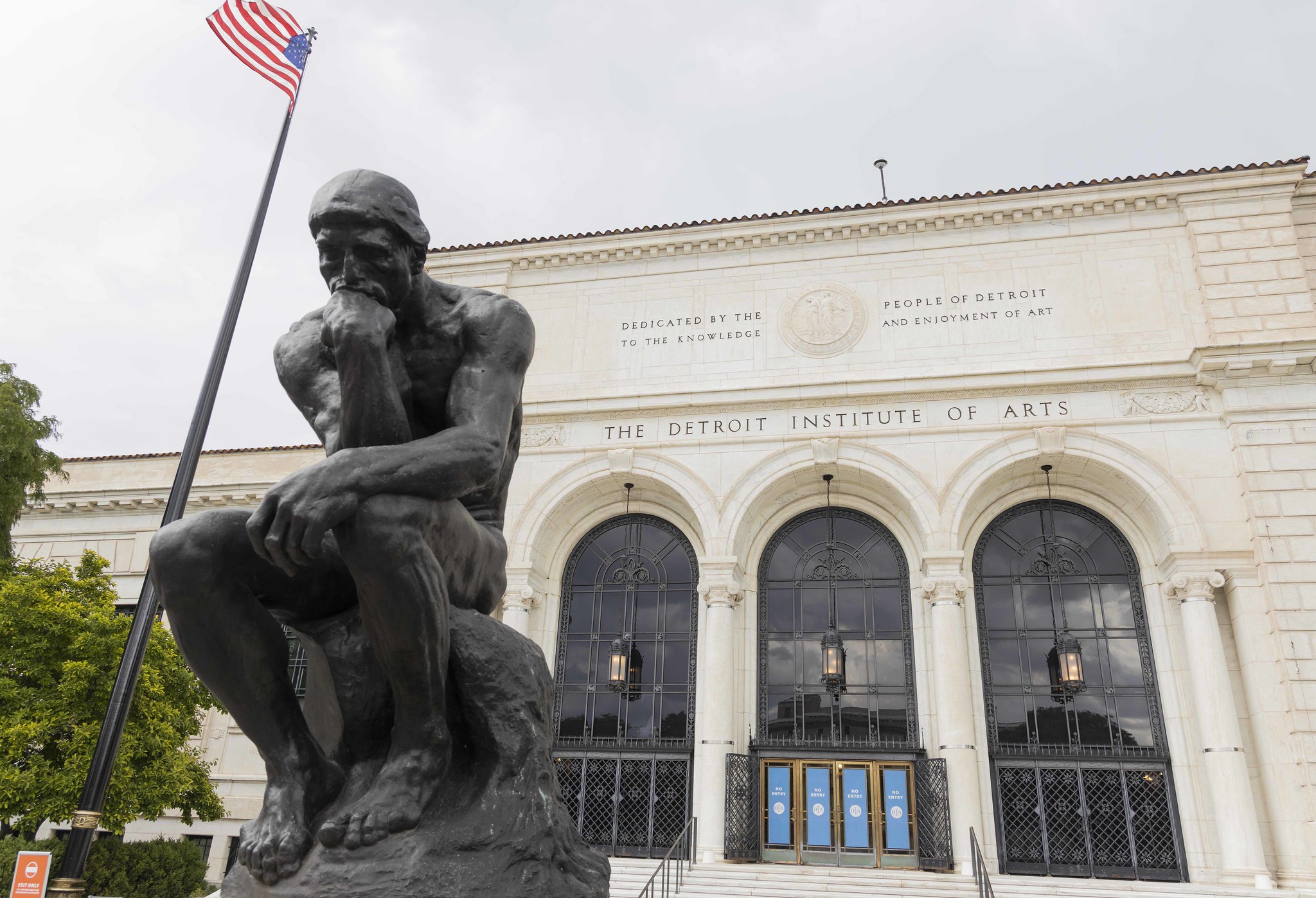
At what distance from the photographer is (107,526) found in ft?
82.2

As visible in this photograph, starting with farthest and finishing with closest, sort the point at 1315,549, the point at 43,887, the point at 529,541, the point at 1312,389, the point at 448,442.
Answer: the point at 529,541 < the point at 1312,389 < the point at 1315,549 < the point at 43,887 < the point at 448,442

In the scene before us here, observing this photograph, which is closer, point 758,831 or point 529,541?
point 758,831

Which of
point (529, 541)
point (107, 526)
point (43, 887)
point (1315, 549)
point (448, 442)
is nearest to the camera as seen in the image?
point (448, 442)

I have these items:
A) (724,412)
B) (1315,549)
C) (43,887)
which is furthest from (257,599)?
Result: (1315,549)

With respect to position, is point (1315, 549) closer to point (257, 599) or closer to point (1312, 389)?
point (1312, 389)

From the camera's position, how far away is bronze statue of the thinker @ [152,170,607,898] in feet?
7.98

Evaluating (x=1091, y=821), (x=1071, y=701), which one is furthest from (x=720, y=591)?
(x=1091, y=821)

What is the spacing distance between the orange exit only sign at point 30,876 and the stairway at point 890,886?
7.96m

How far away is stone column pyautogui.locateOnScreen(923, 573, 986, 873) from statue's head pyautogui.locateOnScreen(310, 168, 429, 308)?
16.8 metres

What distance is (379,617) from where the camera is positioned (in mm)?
2498

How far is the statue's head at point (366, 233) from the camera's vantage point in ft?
9.45

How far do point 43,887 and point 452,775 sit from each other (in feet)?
34.4

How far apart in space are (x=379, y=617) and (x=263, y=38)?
44.5 feet

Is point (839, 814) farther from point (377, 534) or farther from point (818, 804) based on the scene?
point (377, 534)
